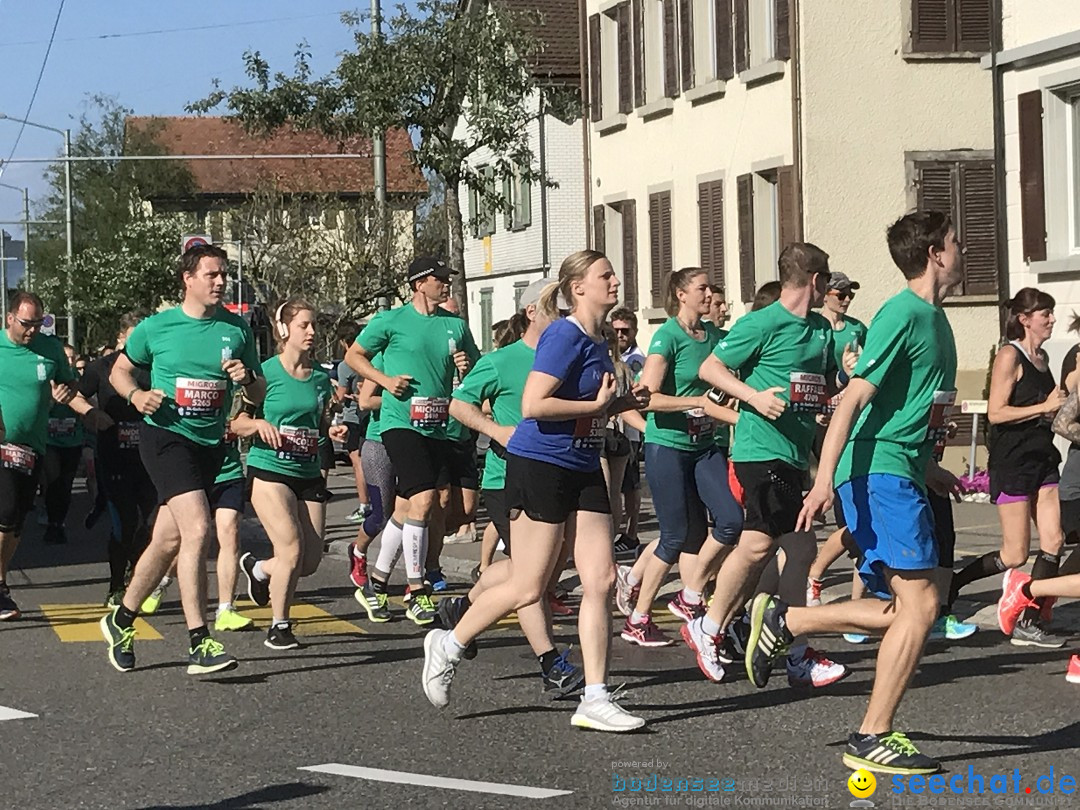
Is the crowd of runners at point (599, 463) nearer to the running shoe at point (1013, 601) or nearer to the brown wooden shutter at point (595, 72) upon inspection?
the running shoe at point (1013, 601)

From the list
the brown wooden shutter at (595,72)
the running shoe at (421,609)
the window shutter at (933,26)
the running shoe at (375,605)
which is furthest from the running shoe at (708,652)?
the brown wooden shutter at (595,72)

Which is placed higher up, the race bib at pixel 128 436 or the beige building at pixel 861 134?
the beige building at pixel 861 134

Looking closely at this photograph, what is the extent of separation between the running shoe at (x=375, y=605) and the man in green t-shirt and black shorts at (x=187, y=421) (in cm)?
205

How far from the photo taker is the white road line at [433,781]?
22.2 feet

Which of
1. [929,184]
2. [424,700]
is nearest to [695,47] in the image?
[929,184]

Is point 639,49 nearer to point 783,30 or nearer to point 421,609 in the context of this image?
point 783,30

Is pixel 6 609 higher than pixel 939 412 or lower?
lower

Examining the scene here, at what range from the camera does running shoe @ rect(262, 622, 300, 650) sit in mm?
10516

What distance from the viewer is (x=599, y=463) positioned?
27.6 ft

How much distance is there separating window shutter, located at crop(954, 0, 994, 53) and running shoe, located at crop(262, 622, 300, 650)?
1713cm

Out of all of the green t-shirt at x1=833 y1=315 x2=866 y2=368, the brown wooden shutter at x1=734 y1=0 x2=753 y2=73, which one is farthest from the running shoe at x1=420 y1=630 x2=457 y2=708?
the brown wooden shutter at x1=734 y1=0 x2=753 y2=73

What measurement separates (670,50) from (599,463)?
71.5 feet

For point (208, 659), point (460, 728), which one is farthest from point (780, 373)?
point (208, 659)

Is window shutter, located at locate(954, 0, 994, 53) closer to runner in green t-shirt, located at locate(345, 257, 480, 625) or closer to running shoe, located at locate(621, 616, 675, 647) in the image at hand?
runner in green t-shirt, located at locate(345, 257, 480, 625)
